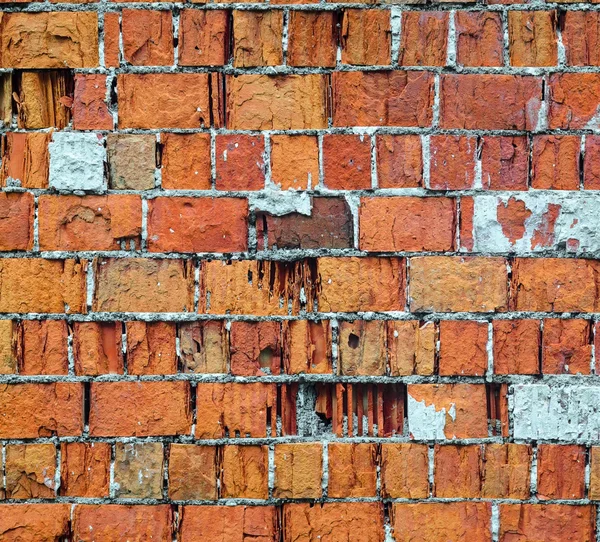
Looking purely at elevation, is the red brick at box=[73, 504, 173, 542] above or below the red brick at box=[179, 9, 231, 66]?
below

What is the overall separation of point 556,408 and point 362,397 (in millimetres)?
342

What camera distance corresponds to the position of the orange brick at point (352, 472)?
1.21 meters

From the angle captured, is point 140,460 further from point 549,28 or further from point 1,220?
point 549,28

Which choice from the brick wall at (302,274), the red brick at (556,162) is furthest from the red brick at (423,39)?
the red brick at (556,162)

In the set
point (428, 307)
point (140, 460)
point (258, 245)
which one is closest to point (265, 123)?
point (258, 245)

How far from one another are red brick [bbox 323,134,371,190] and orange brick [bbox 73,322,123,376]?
0.46 meters

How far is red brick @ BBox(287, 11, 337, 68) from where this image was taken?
3.97ft

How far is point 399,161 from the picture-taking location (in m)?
1.21

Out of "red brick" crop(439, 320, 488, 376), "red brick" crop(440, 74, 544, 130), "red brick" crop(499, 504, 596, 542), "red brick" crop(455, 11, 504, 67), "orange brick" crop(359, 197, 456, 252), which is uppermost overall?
"red brick" crop(455, 11, 504, 67)

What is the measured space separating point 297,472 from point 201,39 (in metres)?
0.79

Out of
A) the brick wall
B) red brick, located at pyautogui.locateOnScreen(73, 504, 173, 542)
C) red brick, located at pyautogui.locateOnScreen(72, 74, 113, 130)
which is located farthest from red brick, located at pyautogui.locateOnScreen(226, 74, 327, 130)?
red brick, located at pyautogui.locateOnScreen(73, 504, 173, 542)

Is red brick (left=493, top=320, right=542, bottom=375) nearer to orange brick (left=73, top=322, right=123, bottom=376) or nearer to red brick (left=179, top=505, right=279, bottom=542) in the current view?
red brick (left=179, top=505, right=279, bottom=542)

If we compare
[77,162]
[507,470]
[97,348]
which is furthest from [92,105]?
[507,470]

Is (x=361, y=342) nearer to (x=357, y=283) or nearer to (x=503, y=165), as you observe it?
(x=357, y=283)
